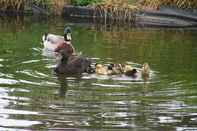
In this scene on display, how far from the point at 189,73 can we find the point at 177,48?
3.70m

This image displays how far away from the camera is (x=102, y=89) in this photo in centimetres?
1135

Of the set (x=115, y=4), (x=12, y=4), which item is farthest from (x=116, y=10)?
(x=12, y=4)

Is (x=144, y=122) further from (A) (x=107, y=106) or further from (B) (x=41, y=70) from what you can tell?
(B) (x=41, y=70)

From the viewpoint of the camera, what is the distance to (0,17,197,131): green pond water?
30.2ft

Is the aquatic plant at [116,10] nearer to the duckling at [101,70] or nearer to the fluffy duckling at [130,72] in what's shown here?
the duckling at [101,70]

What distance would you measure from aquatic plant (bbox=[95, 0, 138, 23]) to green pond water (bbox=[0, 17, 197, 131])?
360 centimetres

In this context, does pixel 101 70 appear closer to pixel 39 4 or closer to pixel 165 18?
pixel 165 18

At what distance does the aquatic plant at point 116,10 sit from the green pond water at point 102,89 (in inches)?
142

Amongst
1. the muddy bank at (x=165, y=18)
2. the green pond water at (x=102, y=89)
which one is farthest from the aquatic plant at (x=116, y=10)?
the green pond water at (x=102, y=89)

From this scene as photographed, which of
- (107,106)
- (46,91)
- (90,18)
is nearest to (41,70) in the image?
(46,91)

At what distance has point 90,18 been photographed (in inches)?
888

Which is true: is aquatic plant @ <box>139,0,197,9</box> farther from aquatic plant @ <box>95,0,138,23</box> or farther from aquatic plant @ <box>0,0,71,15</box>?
aquatic plant @ <box>0,0,71,15</box>

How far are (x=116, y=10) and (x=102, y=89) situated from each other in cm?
1115

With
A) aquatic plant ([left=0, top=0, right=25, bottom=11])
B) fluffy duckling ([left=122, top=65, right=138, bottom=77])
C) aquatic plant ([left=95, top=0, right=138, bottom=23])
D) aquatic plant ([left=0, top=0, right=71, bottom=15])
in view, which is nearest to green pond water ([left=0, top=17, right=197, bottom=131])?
fluffy duckling ([left=122, top=65, right=138, bottom=77])
